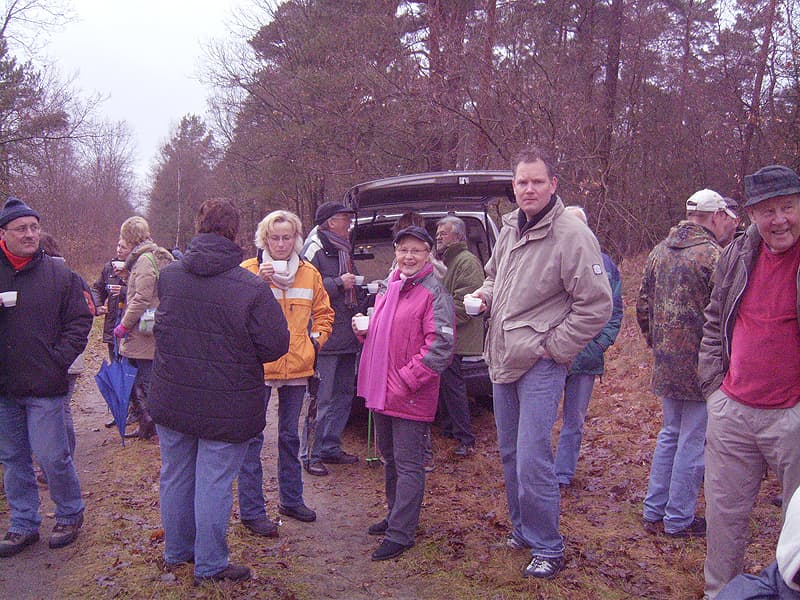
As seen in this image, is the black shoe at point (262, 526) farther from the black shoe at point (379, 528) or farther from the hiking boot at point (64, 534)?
the hiking boot at point (64, 534)

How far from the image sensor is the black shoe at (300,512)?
4879mm

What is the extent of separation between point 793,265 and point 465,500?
2981mm

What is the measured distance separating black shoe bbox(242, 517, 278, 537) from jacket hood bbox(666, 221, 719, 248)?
10.3 ft

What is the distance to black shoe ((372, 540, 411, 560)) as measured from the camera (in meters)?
4.23

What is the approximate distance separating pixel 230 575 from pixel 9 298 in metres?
2.13

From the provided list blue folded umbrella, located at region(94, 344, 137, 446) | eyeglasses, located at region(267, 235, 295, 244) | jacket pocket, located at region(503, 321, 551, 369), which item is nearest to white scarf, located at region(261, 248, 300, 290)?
eyeglasses, located at region(267, 235, 295, 244)

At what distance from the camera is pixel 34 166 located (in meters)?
20.8

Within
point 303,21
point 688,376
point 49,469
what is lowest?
point 49,469

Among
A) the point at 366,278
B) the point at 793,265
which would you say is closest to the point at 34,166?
the point at 366,278

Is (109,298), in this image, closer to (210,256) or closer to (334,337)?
(334,337)

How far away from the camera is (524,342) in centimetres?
379

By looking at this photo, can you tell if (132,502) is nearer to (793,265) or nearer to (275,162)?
(793,265)

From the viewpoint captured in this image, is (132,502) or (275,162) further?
(275,162)

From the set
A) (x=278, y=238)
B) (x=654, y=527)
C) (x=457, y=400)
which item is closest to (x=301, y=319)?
(x=278, y=238)
